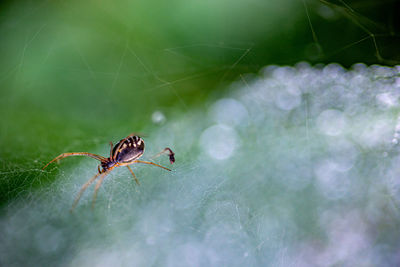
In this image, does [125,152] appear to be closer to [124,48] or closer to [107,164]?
[107,164]

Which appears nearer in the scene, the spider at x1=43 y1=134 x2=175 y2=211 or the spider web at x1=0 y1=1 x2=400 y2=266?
the spider web at x1=0 y1=1 x2=400 y2=266

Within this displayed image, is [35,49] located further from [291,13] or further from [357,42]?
[357,42]

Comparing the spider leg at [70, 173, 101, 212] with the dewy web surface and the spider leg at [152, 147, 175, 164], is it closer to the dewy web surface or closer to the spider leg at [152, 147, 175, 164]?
the dewy web surface

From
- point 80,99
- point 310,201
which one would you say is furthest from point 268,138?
point 80,99

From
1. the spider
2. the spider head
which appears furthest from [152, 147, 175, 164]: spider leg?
the spider head

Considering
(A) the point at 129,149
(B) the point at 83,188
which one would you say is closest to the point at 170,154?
(A) the point at 129,149

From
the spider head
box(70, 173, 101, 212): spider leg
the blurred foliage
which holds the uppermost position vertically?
the blurred foliage

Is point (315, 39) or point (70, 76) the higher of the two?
point (70, 76)
